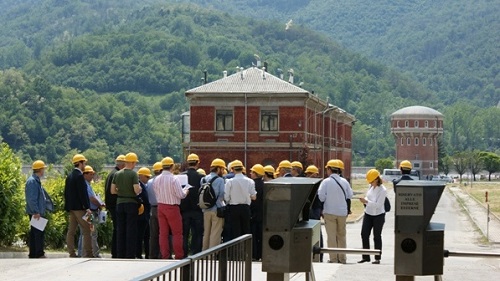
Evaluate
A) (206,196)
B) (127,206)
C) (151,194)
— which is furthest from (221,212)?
(127,206)

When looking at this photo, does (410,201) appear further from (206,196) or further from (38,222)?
(38,222)

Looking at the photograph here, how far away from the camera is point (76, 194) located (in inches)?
770

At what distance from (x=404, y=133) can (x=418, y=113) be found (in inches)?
160

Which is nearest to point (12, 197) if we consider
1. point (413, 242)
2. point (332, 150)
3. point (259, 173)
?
point (259, 173)

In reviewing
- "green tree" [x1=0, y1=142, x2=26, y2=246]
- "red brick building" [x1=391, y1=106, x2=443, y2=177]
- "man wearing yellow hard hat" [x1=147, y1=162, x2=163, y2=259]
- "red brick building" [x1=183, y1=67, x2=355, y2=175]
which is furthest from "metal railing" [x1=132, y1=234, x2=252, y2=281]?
"red brick building" [x1=391, y1=106, x2=443, y2=177]

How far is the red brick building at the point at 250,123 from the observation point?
70.6 m

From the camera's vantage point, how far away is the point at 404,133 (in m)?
177

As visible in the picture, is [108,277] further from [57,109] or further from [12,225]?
[57,109]

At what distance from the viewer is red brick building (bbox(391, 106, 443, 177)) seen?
175125 mm

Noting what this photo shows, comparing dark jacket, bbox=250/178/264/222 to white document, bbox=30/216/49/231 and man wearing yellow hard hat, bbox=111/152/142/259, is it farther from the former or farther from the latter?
white document, bbox=30/216/49/231

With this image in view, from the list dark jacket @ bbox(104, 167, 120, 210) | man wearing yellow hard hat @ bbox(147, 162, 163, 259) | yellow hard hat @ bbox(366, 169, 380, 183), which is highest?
yellow hard hat @ bbox(366, 169, 380, 183)

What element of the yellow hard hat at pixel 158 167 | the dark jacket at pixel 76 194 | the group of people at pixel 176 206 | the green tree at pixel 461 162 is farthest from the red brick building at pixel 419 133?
the dark jacket at pixel 76 194

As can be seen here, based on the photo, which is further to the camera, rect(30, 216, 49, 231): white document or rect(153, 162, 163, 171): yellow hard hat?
rect(153, 162, 163, 171): yellow hard hat

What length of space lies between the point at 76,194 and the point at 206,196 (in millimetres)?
2090
